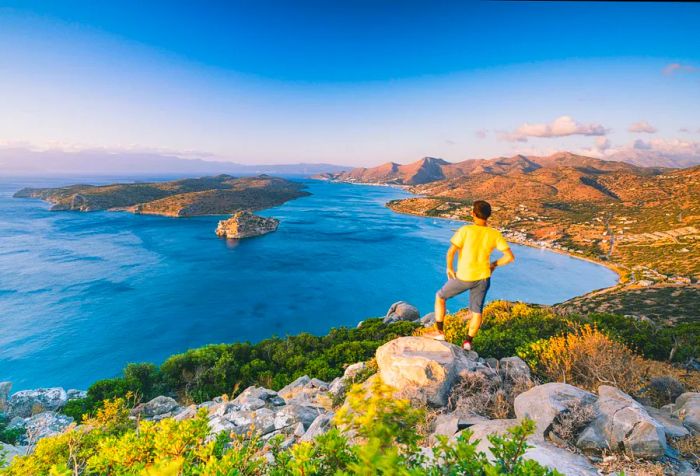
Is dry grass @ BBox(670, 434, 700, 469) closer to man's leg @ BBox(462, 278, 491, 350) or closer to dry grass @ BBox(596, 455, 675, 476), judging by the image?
dry grass @ BBox(596, 455, 675, 476)

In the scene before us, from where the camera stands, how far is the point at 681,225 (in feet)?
241

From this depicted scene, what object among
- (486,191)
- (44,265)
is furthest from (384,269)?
(486,191)

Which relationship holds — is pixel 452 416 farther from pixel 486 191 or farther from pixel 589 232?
pixel 486 191

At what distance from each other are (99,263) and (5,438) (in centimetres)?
6694

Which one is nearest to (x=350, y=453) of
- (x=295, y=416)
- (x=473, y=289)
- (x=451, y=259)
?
(x=451, y=259)

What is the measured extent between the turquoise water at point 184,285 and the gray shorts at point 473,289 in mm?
39122

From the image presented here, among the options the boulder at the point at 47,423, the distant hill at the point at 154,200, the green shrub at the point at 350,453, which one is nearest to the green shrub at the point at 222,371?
the boulder at the point at 47,423

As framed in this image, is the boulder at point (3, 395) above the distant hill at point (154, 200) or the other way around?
the other way around

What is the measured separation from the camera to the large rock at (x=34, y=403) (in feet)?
43.2

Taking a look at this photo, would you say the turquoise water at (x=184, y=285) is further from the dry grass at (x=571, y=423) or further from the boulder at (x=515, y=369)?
the dry grass at (x=571, y=423)

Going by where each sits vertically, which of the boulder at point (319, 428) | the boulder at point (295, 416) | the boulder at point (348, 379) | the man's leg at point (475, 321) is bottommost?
the boulder at point (348, 379)

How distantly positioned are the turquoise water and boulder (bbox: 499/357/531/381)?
38.5 metres

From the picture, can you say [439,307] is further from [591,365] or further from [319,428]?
[319,428]

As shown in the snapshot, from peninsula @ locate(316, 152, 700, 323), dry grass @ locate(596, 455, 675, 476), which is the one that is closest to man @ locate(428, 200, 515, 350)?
dry grass @ locate(596, 455, 675, 476)
